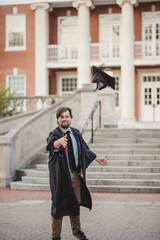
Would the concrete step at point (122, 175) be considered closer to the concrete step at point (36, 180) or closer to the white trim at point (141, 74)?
the concrete step at point (36, 180)

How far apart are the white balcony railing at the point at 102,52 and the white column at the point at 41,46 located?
596 mm

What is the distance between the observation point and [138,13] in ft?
92.6

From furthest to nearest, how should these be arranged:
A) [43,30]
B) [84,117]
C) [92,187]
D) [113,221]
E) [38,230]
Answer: [43,30] → [84,117] → [92,187] → [113,221] → [38,230]

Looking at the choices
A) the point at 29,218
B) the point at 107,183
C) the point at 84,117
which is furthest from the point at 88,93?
the point at 29,218

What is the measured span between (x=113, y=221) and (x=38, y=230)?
1.20 metres

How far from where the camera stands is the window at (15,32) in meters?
29.1

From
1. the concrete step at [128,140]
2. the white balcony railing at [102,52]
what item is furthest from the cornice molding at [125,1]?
the concrete step at [128,140]

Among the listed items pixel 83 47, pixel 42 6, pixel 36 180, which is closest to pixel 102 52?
pixel 83 47

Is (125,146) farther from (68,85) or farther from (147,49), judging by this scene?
(68,85)

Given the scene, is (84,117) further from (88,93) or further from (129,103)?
(129,103)

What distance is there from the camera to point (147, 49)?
27969 millimetres

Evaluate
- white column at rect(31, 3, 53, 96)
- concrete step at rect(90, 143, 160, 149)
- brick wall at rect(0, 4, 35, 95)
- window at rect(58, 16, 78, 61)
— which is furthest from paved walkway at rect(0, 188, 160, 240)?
window at rect(58, 16, 78, 61)

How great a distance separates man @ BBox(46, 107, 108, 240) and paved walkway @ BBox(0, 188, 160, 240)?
506 mm

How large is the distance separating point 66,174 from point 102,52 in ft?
77.0
